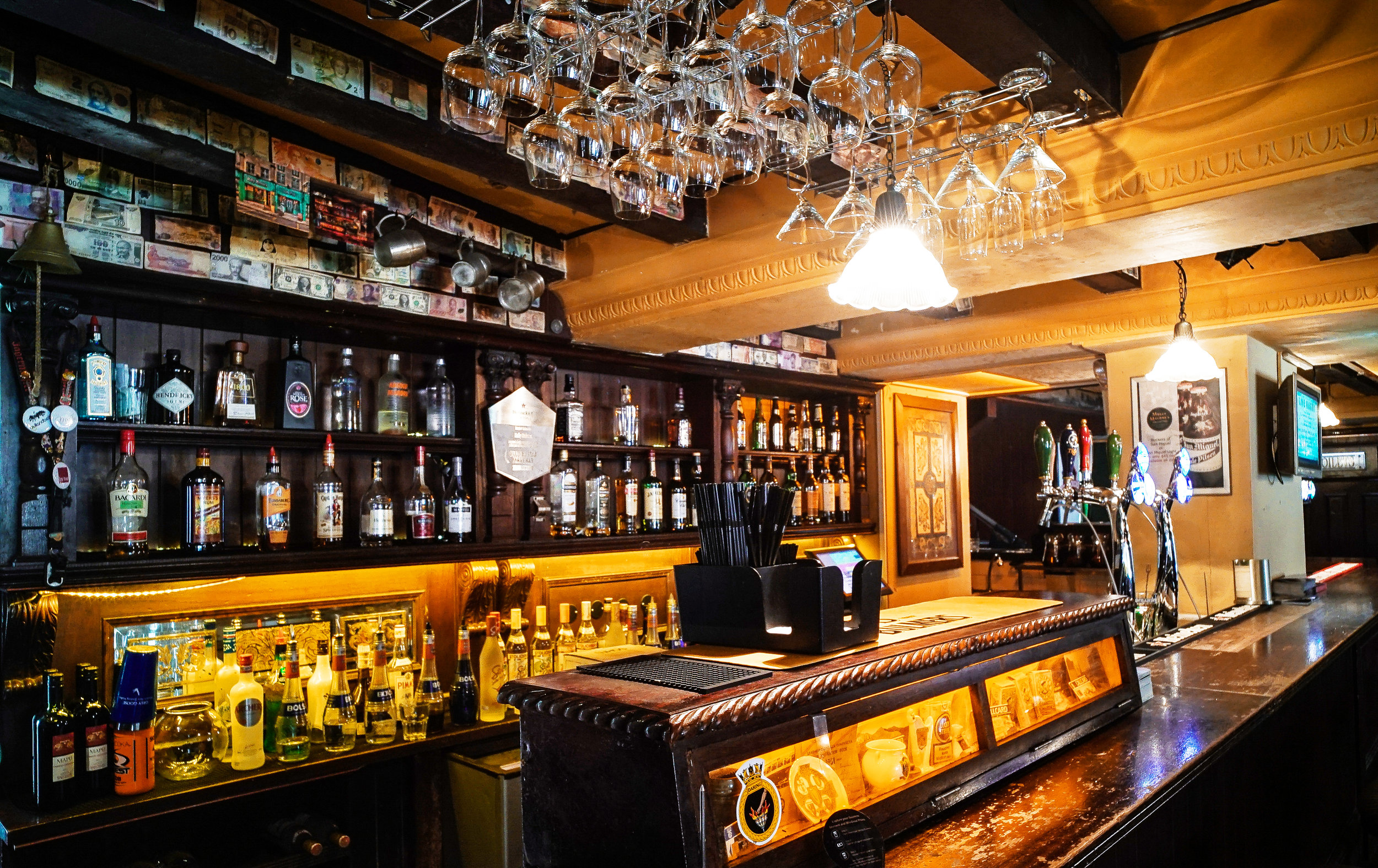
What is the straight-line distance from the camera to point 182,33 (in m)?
1.92

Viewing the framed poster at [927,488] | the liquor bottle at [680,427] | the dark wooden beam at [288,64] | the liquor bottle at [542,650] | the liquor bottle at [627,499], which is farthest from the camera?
the framed poster at [927,488]

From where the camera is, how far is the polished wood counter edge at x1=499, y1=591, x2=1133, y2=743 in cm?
127

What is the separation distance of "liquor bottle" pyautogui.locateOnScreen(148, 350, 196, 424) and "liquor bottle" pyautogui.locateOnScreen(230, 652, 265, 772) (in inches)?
32.6

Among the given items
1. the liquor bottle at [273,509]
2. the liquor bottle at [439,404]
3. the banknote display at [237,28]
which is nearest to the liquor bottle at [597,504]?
the liquor bottle at [439,404]

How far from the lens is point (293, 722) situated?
288 cm

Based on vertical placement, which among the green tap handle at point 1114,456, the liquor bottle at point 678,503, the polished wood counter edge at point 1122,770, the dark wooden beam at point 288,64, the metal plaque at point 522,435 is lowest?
the polished wood counter edge at point 1122,770

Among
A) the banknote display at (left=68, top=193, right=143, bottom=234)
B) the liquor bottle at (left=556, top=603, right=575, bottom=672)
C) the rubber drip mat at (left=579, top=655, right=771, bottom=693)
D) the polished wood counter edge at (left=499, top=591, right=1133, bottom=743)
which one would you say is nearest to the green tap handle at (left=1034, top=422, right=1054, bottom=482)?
the polished wood counter edge at (left=499, top=591, right=1133, bottom=743)

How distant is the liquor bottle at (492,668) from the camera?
139 inches

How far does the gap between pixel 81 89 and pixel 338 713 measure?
6.69ft

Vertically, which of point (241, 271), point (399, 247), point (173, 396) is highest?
point (399, 247)

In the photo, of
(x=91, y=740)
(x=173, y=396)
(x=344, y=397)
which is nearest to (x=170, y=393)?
(x=173, y=396)

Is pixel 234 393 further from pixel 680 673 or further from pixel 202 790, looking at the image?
pixel 680 673

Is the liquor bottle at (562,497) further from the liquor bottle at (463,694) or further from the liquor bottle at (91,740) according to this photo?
the liquor bottle at (91,740)

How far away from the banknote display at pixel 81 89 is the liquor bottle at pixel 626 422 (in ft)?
8.21
